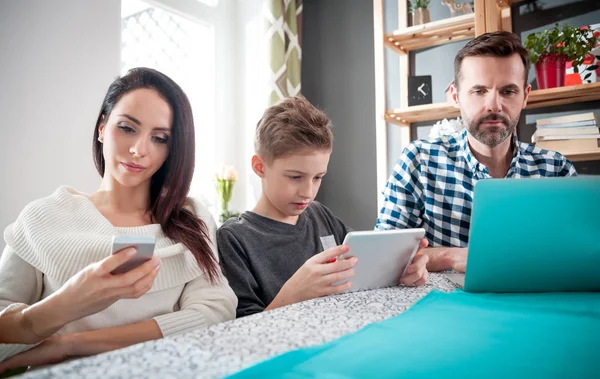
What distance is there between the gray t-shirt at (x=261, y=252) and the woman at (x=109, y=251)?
0.07 meters

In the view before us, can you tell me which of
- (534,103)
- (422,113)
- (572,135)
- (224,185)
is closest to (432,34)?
(422,113)

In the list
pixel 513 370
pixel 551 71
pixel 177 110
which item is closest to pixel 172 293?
pixel 177 110

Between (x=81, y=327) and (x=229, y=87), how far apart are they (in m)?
2.91

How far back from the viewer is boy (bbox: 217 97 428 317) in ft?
3.69

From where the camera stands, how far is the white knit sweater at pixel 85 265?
89cm

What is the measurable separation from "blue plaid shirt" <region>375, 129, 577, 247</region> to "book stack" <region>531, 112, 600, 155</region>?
0.92 meters

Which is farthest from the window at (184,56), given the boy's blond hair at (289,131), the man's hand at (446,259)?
the man's hand at (446,259)

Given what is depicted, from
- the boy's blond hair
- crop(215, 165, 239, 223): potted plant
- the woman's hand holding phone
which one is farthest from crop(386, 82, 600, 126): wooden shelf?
the woman's hand holding phone

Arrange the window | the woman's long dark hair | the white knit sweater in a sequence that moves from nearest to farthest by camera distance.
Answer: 1. the white knit sweater
2. the woman's long dark hair
3. the window

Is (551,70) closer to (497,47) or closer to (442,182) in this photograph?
(497,47)

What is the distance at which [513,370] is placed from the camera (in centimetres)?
41

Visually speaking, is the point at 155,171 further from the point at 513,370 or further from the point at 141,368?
the point at 513,370

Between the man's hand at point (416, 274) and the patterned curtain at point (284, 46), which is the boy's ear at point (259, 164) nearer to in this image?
the man's hand at point (416, 274)

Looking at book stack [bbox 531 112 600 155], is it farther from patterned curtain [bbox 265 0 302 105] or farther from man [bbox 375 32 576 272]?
patterned curtain [bbox 265 0 302 105]
